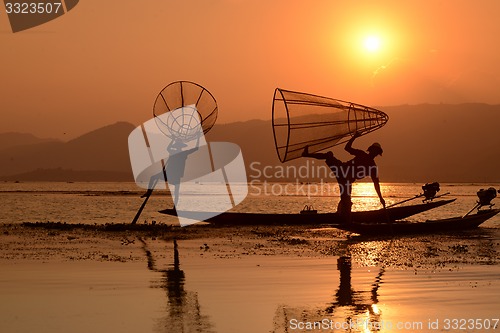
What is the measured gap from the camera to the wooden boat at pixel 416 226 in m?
26.2

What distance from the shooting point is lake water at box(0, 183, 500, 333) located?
11.2m

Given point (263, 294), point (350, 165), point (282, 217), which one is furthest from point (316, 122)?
point (263, 294)

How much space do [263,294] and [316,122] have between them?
14.2 metres

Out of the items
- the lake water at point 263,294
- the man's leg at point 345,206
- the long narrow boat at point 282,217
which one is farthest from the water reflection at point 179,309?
the long narrow boat at point 282,217

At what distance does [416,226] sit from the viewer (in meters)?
28.8

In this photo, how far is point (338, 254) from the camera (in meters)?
21.3

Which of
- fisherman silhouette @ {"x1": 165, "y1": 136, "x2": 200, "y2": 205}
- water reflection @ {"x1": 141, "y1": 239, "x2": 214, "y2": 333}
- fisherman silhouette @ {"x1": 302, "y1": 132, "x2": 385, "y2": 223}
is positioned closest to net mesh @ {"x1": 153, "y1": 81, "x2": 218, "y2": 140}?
fisherman silhouette @ {"x1": 165, "y1": 136, "x2": 200, "y2": 205}

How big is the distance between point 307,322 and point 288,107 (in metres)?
15.7

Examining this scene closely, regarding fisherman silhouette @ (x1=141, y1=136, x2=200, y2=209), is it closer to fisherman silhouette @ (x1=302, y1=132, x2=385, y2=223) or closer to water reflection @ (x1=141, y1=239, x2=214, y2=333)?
fisherman silhouette @ (x1=302, y1=132, x2=385, y2=223)

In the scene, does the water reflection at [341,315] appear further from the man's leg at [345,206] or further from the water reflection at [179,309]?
the man's leg at [345,206]

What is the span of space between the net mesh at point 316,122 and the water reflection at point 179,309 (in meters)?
10.4

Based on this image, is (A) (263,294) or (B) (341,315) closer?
(B) (341,315)

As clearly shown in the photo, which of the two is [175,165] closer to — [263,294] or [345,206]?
[345,206]

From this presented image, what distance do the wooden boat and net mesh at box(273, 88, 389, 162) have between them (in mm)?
3284
